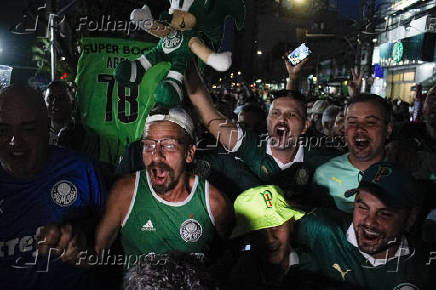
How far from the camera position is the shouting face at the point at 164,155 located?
270 centimetres

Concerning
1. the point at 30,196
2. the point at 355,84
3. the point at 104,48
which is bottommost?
the point at 30,196

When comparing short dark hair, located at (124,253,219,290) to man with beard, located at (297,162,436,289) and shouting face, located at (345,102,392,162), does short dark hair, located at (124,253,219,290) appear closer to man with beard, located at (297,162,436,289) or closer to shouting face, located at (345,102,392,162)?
man with beard, located at (297,162,436,289)

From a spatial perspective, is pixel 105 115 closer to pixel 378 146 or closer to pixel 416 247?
pixel 378 146

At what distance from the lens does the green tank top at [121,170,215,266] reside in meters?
2.70

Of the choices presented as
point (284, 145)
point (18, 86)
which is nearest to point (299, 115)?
point (284, 145)

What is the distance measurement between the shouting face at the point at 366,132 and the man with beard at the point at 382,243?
77 cm

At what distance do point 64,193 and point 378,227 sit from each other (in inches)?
84.1

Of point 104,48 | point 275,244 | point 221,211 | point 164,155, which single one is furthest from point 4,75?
point 275,244

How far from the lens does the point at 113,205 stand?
271cm

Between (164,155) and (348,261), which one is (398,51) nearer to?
(348,261)

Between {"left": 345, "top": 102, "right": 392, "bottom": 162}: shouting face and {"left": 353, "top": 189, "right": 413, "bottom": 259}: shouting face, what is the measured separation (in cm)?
95

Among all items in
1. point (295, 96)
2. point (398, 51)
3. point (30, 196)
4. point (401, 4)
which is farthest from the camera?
point (401, 4)

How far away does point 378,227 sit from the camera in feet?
7.68

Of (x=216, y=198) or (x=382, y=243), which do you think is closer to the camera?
(x=382, y=243)
